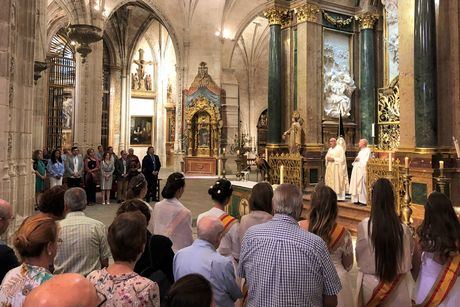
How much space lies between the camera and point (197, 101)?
2053 centimetres

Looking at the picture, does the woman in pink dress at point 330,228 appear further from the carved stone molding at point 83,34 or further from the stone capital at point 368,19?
the carved stone molding at point 83,34

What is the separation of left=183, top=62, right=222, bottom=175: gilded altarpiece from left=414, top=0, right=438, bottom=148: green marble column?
13578mm

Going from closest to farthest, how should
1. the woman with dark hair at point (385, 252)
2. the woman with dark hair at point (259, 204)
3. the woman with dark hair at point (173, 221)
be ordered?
the woman with dark hair at point (385, 252)
the woman with dark hair at point (259, 204)
the woman with dark hair at point (173, 221)

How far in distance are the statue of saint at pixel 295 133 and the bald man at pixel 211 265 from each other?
831cm

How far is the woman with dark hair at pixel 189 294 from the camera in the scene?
123 cm

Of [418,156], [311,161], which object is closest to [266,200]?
[418,156]

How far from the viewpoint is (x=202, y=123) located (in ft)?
68.2

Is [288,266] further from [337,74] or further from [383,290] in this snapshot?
[337,74]

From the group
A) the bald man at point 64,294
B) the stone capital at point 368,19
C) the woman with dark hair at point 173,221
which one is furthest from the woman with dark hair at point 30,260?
the stone capital at point 368,19

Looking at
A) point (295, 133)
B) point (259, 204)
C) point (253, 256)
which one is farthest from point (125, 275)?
point (295, 133)

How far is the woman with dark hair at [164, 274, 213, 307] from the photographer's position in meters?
1.23

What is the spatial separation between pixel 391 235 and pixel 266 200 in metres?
0.92

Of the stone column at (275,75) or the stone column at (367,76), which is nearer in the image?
the stone column at (275,75)

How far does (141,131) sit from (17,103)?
1948 centimetres
